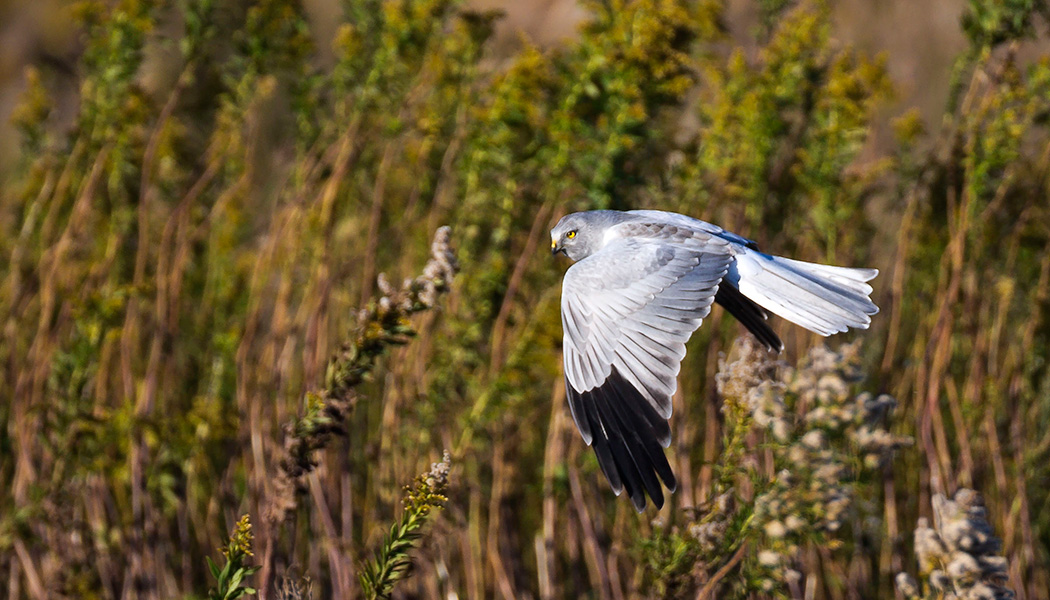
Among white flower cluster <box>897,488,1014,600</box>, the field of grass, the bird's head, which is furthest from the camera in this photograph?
the field of grass

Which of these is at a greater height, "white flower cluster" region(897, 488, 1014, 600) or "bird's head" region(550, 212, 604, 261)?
"bird's head" region(550, 212, 604, 261)

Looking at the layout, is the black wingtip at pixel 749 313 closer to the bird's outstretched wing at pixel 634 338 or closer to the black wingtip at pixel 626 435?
the bird's outstretched wing at pixel 634 338

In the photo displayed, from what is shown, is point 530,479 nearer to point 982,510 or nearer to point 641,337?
point 641,337

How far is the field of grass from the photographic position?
256 centimetres

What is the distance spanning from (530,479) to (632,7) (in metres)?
1.82

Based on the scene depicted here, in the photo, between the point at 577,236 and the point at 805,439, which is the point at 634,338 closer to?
the point at 805,439

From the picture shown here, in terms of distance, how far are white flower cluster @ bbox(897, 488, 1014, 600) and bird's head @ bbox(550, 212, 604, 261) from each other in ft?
3.50

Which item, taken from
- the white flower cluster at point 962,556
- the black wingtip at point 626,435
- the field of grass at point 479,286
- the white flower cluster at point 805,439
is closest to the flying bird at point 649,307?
the black wingtip at point 626,435

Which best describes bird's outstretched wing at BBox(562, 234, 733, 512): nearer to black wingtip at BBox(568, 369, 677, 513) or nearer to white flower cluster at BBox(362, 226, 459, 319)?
black wingtip at BBox(568, 369, 677, 513)

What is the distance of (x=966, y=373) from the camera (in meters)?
3.37

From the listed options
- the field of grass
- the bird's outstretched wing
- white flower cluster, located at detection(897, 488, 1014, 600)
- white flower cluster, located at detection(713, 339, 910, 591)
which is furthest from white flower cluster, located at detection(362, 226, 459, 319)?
white flower cluster, located at detection(897, 488, 1014, 600)

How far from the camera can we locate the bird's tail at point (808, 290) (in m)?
2.02

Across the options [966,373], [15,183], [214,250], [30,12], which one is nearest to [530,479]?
[214,250]

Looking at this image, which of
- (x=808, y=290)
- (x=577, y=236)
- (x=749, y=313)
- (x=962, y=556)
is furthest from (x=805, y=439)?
(x=577, y=236)
